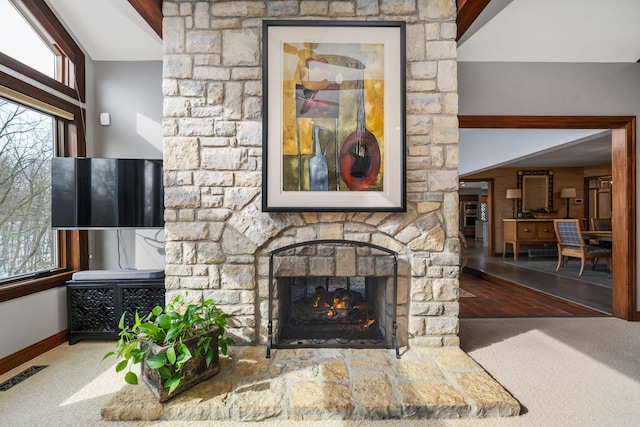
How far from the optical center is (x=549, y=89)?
A: 2.87m

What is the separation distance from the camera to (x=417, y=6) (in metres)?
2.12

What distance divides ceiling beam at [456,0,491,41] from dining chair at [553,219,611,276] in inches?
175

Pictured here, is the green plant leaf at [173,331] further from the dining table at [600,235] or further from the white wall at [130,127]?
the dining table at [600,235]

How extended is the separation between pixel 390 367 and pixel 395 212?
1.00 m

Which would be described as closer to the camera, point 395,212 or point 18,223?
point 395,212

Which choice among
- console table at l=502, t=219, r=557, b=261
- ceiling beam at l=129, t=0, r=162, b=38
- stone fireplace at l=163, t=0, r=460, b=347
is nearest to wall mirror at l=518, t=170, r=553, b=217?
console table at l=502, t=219, r=557, b=261

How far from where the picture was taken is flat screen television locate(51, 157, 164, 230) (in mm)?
2348

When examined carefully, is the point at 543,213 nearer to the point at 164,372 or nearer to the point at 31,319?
the point at 164,372

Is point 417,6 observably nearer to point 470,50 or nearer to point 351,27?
point 351,27

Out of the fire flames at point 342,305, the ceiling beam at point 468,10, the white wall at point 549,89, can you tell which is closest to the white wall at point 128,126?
the fire flames at point 342,305

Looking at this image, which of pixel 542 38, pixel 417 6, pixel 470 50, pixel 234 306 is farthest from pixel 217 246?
pixel 542 38

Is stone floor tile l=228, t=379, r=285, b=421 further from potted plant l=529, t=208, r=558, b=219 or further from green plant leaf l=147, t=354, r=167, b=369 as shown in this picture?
potted plant l=529, t=208, r=558, b=219

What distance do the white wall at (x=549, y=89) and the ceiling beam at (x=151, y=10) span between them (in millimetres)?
2524

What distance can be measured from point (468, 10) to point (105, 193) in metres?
3.00
